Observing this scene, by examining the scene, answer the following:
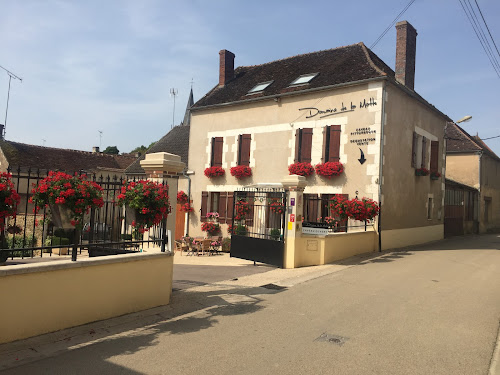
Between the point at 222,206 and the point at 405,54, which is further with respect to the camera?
the point at 222,206

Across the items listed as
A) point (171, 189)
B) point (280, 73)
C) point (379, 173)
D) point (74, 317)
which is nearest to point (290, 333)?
point (74, 317)

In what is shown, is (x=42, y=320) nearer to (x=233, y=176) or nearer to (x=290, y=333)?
(x=290, y=333)

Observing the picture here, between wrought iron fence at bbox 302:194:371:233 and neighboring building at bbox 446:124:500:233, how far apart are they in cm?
1270

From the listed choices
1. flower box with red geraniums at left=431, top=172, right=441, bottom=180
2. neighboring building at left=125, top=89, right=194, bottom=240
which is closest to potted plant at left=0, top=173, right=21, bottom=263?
neighboring building at left=125, top=89, right=194, bottom=240

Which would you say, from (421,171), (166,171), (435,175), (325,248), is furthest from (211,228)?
(166,171)

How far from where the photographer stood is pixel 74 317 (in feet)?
17.7

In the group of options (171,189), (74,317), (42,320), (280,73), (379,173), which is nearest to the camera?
(42,320)

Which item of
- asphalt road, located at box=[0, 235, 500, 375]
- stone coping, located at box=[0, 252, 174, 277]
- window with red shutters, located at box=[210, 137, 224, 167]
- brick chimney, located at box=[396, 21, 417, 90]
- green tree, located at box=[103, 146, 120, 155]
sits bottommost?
asphalt road, located at box=[0, 235, 500, 375]

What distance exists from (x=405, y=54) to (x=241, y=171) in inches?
343

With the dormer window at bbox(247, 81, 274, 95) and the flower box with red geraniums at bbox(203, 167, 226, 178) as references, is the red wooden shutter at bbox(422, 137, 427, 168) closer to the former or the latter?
the dormer window at bbox(247, 81, 274, 95)

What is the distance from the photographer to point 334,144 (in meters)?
15.8

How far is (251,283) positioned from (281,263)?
8.57 ft

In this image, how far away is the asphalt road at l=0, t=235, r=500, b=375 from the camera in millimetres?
4340

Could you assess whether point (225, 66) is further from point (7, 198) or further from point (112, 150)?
point (112, 150)
